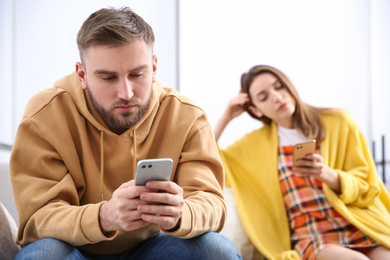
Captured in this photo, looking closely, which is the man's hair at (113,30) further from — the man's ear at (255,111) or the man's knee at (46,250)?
the man's ear at (255,111)

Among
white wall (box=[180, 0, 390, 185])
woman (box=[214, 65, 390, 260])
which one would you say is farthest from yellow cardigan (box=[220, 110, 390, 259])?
white wall (box=[180, 0, 390, 185])

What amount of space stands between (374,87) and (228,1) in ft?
3.63

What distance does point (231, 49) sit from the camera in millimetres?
2760

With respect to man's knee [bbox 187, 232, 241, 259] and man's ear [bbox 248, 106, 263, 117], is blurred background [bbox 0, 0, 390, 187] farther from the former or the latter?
man's knee [bbox 187, 232, 241, 259]

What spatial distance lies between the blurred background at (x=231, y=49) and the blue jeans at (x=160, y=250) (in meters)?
1.52

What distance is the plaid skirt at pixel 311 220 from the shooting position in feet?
6.02

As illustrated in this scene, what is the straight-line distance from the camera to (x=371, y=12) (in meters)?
2.97

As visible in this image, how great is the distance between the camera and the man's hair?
1.20m

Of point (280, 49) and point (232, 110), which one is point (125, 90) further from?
point (280, 49)

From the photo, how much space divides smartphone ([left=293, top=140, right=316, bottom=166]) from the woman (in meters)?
0.02

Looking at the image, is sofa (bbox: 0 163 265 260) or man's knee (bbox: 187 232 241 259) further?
sofa (bbox: 0 163 265 260)

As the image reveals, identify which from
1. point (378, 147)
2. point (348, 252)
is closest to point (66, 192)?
point (348, 252)

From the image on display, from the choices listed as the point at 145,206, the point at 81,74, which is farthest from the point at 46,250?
the point at 81,74

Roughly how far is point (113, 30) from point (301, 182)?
1.13 meters
